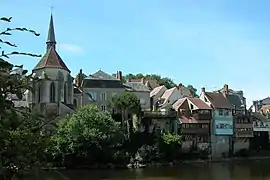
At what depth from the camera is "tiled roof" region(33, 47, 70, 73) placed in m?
66.4

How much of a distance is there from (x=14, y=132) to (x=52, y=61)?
65.8m

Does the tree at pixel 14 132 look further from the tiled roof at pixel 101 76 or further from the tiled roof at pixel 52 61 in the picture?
the tiled roof at pixel 101 76

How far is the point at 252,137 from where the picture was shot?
79.4 m

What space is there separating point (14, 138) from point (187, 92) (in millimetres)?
93447

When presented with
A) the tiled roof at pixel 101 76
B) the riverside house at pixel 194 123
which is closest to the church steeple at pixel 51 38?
the tiled roof at pixel 101 76

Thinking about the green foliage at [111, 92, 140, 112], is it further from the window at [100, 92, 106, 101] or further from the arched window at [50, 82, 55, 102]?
the arched window at [50, 82, 55, 102]

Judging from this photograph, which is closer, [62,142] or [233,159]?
[62,142]

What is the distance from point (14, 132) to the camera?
3.11m

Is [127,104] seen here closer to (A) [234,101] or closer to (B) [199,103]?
(B) [199,103]

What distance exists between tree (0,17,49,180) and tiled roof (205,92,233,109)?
239 feet

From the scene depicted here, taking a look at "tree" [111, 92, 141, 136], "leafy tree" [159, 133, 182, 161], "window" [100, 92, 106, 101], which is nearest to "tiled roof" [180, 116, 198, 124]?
"leafy tree" [159, 133, 182, 161]

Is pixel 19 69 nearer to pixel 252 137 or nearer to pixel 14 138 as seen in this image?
pixel 14 138

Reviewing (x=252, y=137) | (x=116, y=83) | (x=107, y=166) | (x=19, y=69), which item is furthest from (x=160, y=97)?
(x=19, y=69)

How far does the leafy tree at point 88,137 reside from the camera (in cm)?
5434
